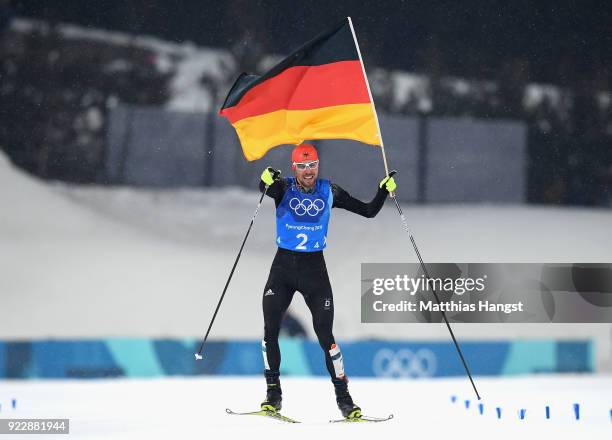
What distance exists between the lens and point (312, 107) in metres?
6.85

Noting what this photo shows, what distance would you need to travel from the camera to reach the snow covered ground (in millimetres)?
5785

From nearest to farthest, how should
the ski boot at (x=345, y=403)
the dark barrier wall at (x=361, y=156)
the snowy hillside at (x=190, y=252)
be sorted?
A: the ski boot at (x=345, y=403), the snowy hillside at (x=190, y=252), the dark barrier wall at (x=361, y=156)

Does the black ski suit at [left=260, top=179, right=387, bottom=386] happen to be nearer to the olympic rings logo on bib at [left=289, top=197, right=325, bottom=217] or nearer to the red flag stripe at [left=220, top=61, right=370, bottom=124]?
the olympic rings logo on bib at [left=289, top=197, right=325, bottom=217]

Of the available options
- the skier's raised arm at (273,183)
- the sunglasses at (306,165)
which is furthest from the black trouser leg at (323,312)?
the sunglasses at (306,165)

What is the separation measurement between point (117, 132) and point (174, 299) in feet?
7.08

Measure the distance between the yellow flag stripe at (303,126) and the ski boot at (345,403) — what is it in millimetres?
1706

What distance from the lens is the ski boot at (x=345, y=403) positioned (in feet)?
20.5

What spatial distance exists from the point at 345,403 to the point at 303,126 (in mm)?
1981

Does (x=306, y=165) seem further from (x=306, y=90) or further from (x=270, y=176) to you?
(x=306, y=90)

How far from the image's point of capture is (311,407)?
24.1 feet

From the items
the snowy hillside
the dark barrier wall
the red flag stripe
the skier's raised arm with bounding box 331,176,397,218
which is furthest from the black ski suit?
the dark barrier wall

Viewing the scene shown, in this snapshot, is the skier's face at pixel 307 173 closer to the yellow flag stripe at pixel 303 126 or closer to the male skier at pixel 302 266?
the male skier at pixel 302 266

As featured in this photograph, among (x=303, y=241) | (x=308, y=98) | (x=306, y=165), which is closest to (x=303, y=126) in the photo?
(x=308, y=98)

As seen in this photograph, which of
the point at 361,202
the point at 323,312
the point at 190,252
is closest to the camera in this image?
the point at 323,312
